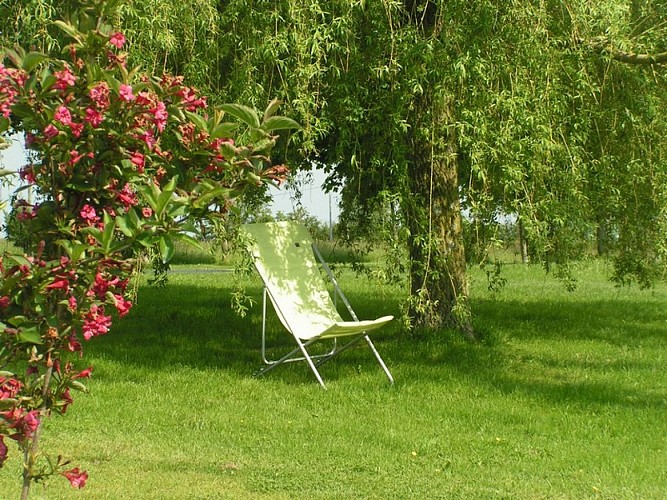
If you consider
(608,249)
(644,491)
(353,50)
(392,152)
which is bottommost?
(644,491)

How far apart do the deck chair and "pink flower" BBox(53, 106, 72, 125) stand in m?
3.88

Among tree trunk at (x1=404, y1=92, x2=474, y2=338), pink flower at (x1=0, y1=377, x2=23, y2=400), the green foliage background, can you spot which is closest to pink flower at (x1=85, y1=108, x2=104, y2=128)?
pink flower at (x1=0, y1=377, x2=23, y2=400)

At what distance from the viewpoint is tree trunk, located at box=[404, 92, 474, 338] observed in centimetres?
630

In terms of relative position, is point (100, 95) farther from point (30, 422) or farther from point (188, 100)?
point (30, 422)

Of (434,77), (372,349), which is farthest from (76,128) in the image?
(372,349)

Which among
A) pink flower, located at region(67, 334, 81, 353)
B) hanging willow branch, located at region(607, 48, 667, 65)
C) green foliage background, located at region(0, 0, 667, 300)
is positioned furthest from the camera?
hanging willow branch, located at region(607, 48, 667, 65)

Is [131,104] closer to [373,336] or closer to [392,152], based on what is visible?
[392,152]

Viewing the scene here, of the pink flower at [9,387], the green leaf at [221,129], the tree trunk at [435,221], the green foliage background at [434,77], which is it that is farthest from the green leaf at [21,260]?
the tree trunk at [435,221]

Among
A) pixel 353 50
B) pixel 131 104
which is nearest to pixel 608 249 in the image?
pixel 353 50

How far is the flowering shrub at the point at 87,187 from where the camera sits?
7.57ft

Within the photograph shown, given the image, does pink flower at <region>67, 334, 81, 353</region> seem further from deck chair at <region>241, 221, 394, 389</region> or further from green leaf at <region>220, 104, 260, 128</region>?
deck chair at <region>241, 221, 394, 389</region>

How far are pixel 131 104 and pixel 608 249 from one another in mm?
6654

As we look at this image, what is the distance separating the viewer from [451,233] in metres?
7.63

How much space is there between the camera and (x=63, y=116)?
2.29 metres
